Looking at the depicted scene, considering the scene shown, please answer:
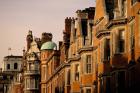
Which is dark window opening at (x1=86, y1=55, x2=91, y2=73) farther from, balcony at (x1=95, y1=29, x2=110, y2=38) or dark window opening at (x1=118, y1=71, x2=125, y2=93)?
dark window opening at (x1=118, y1=71, x2=125, y2=93)

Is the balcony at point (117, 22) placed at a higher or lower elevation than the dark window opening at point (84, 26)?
lower

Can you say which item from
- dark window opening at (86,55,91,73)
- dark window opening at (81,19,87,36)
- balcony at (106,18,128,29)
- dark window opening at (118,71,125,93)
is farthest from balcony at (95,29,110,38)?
dark window opening at (81,19,87,36)

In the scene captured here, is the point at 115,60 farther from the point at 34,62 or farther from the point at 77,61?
the point at 34,62

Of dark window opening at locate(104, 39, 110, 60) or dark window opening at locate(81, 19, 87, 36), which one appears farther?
dark window opening at locate(81, 19, 87, 36)

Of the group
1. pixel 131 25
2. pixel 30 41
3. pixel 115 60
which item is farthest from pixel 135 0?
pixel 30 41

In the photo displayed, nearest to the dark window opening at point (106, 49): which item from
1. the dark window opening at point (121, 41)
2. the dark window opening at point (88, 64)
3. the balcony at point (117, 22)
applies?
the balcony at point (117, 22)

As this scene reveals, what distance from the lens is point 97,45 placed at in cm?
6550

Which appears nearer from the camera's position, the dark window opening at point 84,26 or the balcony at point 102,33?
the balcony at point 102,33

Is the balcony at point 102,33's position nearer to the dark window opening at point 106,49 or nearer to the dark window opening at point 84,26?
the dark window opening at point 106,49

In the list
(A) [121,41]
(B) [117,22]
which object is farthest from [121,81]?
(B) [117,22]

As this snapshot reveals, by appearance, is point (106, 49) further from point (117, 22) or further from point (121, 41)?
point (117, 22)

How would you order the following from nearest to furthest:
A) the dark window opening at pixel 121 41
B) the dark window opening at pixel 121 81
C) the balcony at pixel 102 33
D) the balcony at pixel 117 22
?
1. the dark window opening at pixel 121 81
2. the balcony at pixel 117 22
3. the dark window opening at pixel 121 41
4. the balcony at pixel 102 33

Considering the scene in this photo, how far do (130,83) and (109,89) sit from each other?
5949mm

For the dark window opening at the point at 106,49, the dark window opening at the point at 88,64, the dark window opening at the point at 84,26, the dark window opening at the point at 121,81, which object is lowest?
the dark window opening at the point at 121,81
